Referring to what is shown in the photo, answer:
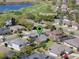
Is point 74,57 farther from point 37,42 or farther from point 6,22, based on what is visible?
point 6,22

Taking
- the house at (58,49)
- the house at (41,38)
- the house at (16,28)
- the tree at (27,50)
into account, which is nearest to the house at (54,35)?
the house at (41,38)

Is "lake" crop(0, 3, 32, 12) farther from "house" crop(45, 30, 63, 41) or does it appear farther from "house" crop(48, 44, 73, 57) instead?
"house" crop(48, 44, 73, 57)

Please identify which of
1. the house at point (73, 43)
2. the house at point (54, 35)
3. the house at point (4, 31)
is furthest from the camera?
the house at point (4, 31)

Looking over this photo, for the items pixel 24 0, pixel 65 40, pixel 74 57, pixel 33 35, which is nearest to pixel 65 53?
pixel 74 57

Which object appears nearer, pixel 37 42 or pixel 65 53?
pixel 65 53

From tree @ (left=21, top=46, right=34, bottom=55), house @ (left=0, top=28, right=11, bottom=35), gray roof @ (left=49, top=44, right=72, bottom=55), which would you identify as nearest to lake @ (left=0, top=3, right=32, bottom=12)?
house @ (left=0, top=28, right=11, bottom=35)

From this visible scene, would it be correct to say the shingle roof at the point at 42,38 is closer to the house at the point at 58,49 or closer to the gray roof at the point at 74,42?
the house at the point at 58,49

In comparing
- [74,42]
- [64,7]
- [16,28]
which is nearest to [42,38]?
[74,42]
